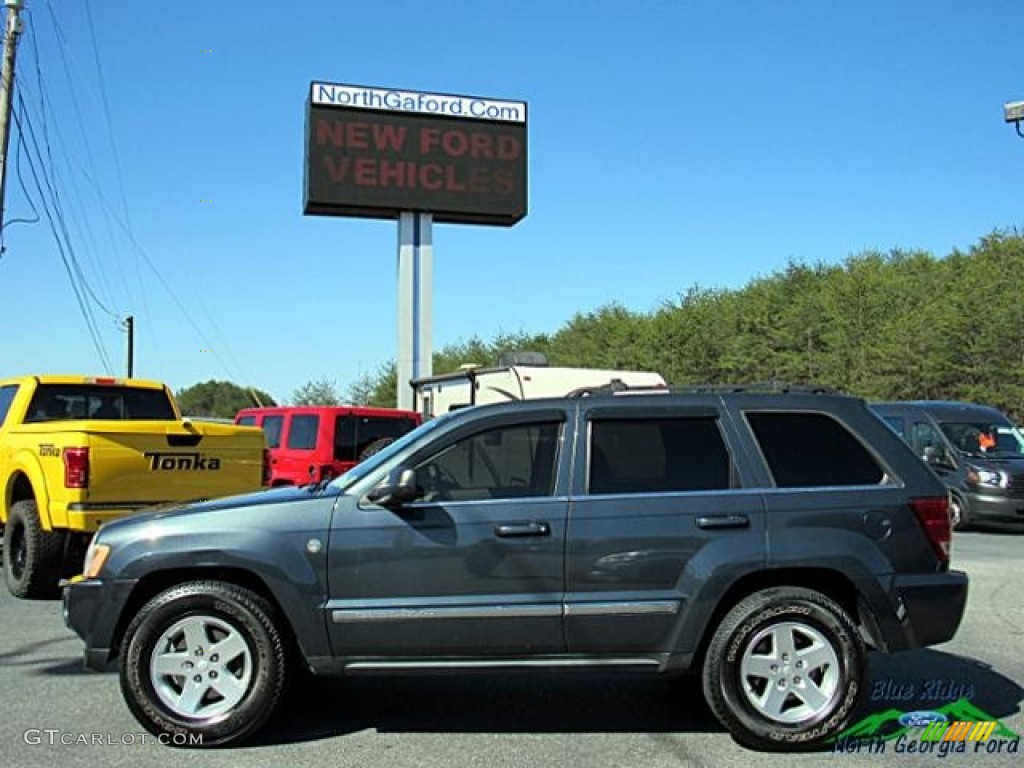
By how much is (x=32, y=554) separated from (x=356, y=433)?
16.9 ft

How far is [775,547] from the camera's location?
4.95 metres

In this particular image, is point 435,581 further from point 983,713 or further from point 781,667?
point 983,713

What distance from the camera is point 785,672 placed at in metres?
4.91

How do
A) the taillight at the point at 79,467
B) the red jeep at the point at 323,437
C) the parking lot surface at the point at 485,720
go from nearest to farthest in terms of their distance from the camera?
the parking lot surface at the point at 485,720 < the taillight at the point at 79,467 < the red jeep at the point at 323,437

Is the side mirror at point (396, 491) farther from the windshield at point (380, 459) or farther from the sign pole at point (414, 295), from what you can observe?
the sign pole at point (414, 295)

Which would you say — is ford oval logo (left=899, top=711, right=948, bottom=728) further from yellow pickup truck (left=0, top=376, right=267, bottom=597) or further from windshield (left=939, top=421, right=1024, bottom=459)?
windshield (left=939, top=421, right=1024, bottom=459)

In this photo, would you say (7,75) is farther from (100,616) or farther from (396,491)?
(396,491)

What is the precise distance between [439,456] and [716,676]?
5.86 feet

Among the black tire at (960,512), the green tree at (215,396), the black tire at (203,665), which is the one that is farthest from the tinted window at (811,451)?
the green tree at (215,396)

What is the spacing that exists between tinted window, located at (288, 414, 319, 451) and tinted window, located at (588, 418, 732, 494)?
8458 millimetres

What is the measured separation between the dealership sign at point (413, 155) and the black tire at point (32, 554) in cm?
1686

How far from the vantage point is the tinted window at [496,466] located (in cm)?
506

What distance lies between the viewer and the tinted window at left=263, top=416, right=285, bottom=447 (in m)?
13.8

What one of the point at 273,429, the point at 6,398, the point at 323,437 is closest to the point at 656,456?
the point at 6,398
